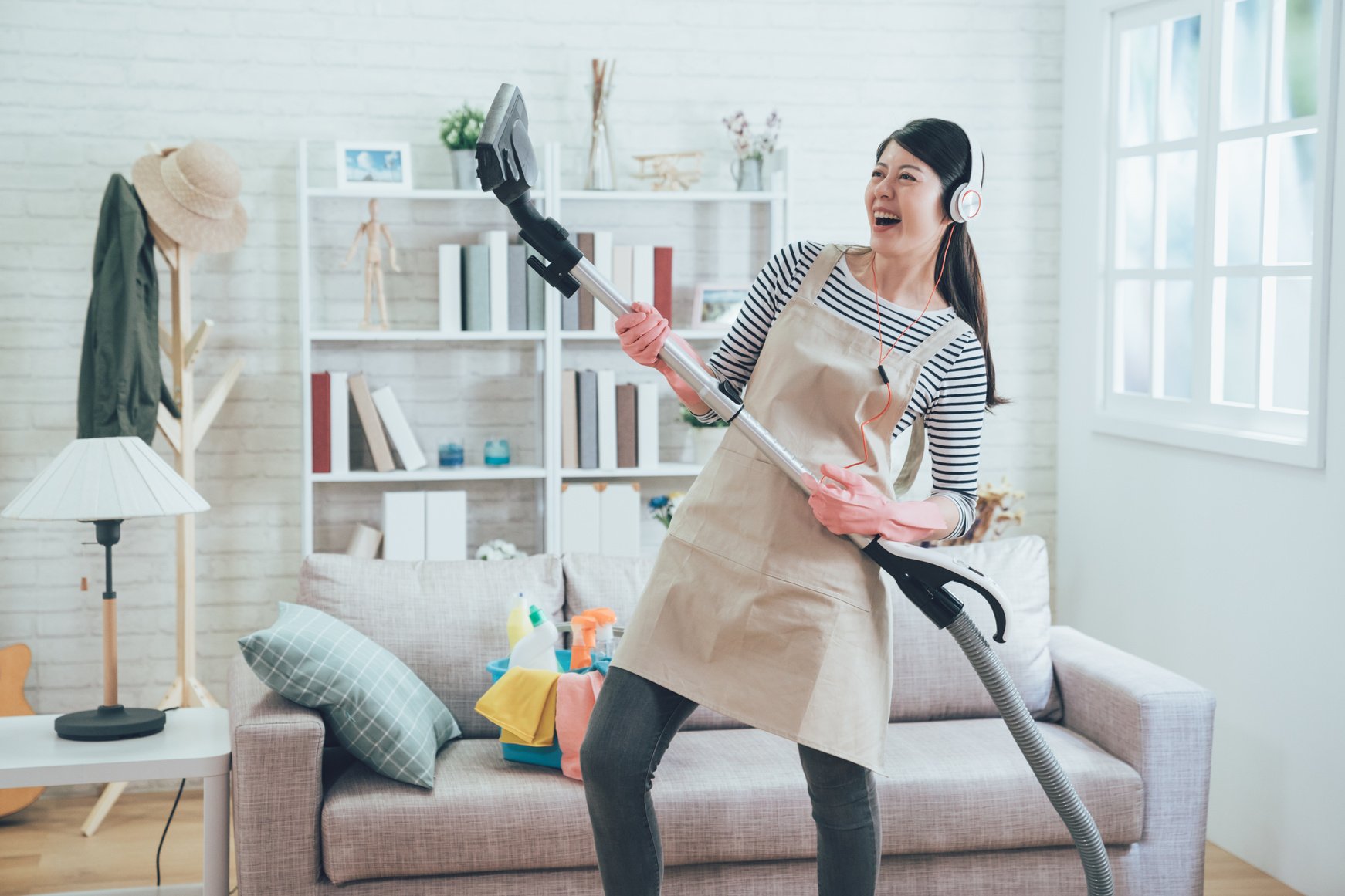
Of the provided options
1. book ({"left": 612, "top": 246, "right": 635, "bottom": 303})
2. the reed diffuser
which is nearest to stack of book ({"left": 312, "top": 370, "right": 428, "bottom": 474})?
book ({"left": 612, "top": 246, "right": 635, "bottom": 303})

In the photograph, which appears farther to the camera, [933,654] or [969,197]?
[933,654]

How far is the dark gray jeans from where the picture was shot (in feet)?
5.81

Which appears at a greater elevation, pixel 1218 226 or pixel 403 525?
pixel 1218 226

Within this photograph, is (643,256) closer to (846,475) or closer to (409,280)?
(409,280)

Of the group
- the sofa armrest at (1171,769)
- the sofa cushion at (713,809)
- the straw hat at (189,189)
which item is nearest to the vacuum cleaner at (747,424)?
the sofa cushion at (713,809)

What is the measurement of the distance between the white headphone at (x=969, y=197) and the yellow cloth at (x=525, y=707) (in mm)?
1193

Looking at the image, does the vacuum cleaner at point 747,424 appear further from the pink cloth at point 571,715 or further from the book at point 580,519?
the book at point 580,519

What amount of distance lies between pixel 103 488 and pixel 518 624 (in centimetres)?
87

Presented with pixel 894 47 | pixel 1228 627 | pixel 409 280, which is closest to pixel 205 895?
pixel 409 280

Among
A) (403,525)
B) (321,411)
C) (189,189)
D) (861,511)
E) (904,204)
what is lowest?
(403,525)

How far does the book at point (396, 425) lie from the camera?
369 cm

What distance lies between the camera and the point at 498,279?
12.1 feet

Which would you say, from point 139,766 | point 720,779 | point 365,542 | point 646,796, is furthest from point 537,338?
Result: point 646,796

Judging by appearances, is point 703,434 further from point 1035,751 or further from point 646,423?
point 1035,751
